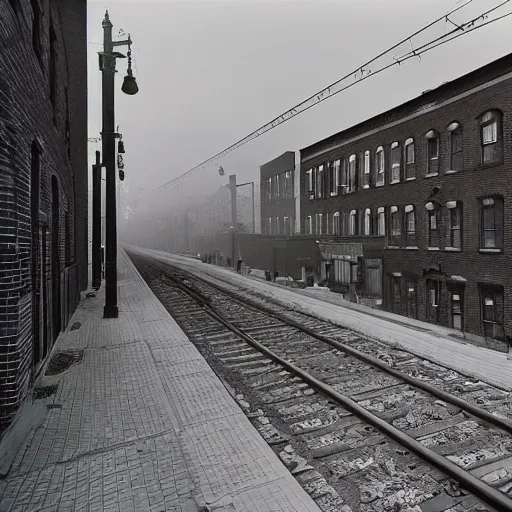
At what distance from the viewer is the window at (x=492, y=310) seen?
14438 mm

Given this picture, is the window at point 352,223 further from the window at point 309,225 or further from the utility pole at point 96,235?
the utility pole at point 96,235

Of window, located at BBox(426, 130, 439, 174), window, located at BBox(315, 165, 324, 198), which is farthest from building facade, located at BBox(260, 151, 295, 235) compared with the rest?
window, located at BBox(426, 130, 439, 174)

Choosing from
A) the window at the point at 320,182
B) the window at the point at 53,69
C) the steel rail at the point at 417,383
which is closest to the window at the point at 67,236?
the window at the point at 53,69

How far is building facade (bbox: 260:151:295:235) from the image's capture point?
3391 centimetres

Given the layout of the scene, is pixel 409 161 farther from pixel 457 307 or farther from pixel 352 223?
pixel 457 307

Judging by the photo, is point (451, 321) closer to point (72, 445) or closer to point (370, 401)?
point (370, 401)

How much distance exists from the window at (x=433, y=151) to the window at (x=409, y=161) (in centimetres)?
99

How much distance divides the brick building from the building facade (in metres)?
25.1

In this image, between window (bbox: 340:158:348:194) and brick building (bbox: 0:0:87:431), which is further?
window (bbox: 340:158:348:194)

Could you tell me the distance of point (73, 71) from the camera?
14570 mm

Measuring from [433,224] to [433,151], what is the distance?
3412mm

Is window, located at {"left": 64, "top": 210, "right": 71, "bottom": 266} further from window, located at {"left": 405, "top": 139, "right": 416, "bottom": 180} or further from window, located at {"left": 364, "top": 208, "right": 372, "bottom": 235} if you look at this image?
window, located at {"left": 364, "top": 208, "right": 372, "bottom": 235}

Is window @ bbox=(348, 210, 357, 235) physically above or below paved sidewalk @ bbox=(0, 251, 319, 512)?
above

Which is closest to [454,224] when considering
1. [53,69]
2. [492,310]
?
[492,310]
